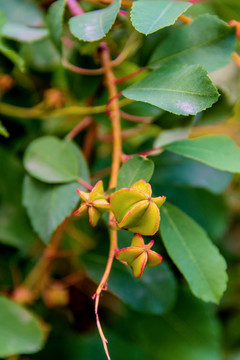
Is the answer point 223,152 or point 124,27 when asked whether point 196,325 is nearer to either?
point 223,152

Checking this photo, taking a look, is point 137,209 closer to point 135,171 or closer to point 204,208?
point 135,171

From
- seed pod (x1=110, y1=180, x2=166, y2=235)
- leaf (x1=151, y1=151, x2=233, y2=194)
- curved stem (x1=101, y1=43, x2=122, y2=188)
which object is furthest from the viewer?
leaf (x1=151, y1=151, x2=233, y2=194)

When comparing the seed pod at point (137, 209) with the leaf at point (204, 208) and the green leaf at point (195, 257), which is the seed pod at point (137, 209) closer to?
the green leaf at point (195, 257)

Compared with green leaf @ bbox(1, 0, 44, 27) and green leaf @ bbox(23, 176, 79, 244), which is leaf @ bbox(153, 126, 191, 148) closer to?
green leaf @ bbox(23, 176, 79, 244)

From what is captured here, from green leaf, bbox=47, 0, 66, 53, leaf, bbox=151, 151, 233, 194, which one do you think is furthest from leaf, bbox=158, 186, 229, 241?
green leaf, bbox=47, 0, 66, 53

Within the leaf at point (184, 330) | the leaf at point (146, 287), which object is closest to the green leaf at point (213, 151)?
the leaf at point (146, 287)

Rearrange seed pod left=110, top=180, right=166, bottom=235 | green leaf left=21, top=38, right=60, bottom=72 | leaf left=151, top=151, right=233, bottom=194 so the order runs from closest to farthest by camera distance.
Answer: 1. seed pod left=110, top=180, right=166, bottom=235
2. leaf left=151, top=151, right=233, bottom=194
3. green leaf left=21, top=38, right=60, bottom=72

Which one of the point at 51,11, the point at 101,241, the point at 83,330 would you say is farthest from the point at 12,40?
the point at 83,330
